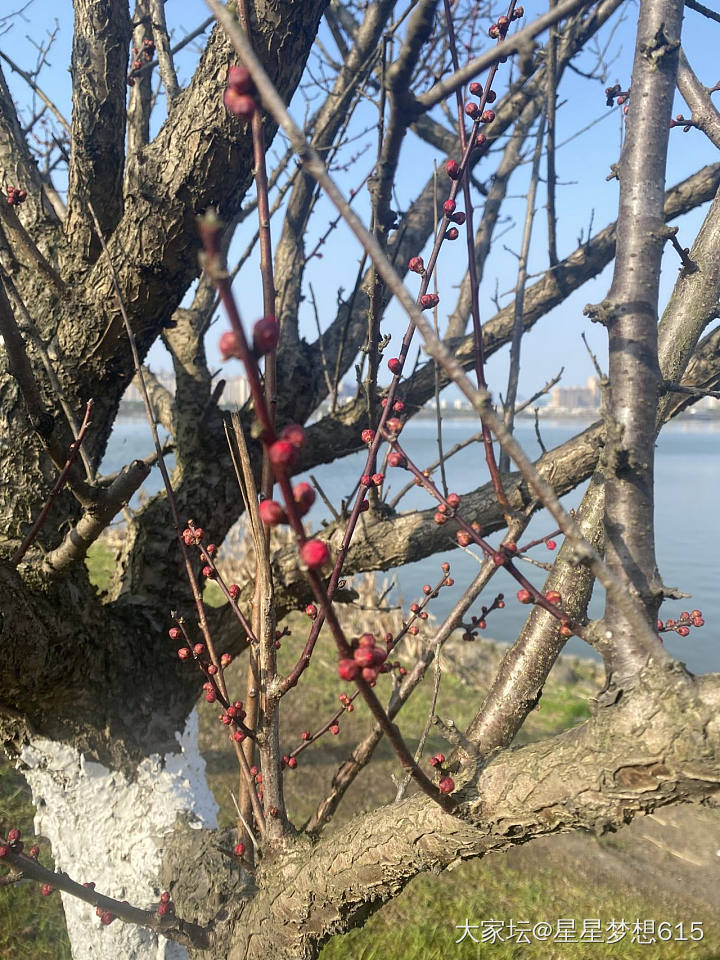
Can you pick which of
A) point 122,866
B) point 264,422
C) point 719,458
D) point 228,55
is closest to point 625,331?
point 264,422

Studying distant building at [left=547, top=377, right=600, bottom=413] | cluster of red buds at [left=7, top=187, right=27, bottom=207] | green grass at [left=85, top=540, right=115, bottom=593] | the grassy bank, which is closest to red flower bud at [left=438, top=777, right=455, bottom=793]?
the grassy bank

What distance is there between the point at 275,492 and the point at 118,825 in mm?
1418

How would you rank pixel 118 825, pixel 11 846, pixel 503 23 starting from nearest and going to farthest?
pixel 503 23
pixel 11 846
pixel 118 825

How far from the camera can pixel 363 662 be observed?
2.40ft

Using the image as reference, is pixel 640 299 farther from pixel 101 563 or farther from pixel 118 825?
pixel 101 563

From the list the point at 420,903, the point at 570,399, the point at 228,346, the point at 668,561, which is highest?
the point at 570,399

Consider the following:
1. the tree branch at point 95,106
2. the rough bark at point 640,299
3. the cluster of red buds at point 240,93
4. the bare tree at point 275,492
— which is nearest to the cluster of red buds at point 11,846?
the bare tree at point 275,492

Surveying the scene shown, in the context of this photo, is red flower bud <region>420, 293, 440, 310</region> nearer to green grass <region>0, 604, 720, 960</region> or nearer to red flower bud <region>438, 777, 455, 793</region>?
red flower bud <region>438, 777, 455, 793</region>

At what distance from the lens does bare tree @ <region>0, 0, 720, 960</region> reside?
36.0 inches

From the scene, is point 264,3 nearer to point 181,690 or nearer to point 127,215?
point 127,215

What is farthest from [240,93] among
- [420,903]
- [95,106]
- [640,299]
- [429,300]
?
[420,903]

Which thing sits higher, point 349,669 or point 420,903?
point 349,669

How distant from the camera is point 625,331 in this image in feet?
4.06

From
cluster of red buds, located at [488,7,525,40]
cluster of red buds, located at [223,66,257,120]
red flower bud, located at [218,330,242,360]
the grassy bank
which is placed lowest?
the grassy bank
